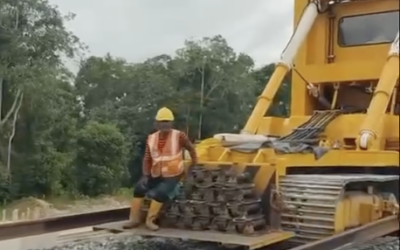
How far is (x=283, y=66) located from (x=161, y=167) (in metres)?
2.26

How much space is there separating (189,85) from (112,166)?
5.26 meters

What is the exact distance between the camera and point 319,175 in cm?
614

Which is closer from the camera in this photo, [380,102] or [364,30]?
[380,102]

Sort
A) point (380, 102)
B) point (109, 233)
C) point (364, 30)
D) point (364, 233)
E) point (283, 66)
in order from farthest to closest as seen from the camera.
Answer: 1. point (283, 66)
2. point (364, 30)
3. point (109, 233)
4. point (380, 102)
5. point (364, 233)

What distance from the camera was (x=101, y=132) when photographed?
84.3ft

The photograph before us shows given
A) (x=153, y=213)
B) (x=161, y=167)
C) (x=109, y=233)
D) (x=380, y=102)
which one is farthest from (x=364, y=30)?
(x=109, y=233)

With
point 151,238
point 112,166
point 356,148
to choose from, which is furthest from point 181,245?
point 112,166

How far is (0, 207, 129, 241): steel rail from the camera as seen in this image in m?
6.23

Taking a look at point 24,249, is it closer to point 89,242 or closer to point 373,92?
point 89,242

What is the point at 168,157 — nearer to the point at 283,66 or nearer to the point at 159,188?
the point at 159,188

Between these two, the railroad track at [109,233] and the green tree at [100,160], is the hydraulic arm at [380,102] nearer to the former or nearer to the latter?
the railroad track at [109,233]

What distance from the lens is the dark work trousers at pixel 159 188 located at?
609cm

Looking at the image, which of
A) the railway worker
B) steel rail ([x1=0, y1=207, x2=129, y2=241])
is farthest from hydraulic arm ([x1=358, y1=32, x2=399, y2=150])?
steel rail ([x1=0, y1=207, x2=129, y2=241])

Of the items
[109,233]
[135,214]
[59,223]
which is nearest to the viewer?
[135,214]
